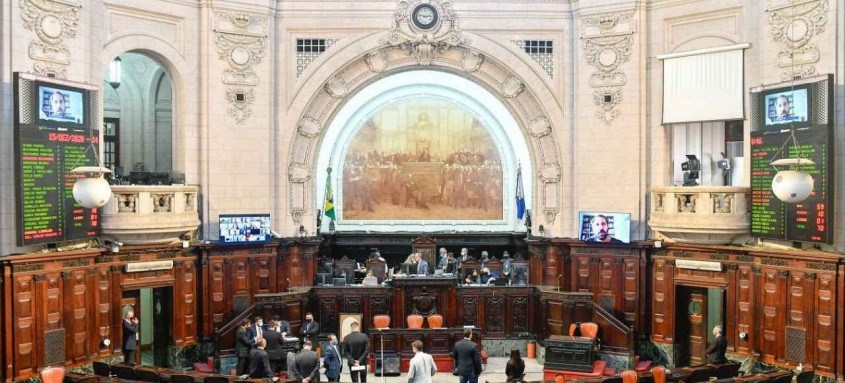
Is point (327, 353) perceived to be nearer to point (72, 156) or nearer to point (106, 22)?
point (72, 156)

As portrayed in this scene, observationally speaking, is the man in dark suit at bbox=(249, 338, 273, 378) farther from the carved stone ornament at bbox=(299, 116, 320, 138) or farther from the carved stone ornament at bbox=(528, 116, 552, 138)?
the carved stone ornament at bbox=(528, 116, 552, 138)

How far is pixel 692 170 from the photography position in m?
21.9

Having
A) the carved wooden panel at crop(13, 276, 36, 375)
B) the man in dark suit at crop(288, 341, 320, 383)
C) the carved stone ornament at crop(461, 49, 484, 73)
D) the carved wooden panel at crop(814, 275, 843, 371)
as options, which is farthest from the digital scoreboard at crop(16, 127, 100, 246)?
the carved wooden panel at crop(814, 275, 843, 371)

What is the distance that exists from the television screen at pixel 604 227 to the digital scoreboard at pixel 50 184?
1271cm

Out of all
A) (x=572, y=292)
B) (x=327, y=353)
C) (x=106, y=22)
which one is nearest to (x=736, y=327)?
(x=572, y=292)

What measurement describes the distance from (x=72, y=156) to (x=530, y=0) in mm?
13159

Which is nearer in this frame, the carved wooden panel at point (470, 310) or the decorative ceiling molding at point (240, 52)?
the decorative ceiling molding at point (240, 52)

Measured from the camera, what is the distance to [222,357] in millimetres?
22094

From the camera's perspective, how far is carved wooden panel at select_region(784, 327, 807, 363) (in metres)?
18.5

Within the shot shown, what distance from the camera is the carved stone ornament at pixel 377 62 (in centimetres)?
2448

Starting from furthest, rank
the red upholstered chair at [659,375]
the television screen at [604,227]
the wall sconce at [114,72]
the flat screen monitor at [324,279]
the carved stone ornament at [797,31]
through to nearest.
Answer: the flat screen monitor at [324,279] < the wall sconce at [114,72] < the television screen at [604,227] < the carved stone ornament at [797,31] < the red upholstered chair at [659,375]

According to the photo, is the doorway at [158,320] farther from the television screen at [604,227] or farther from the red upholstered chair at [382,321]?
the television screen at [604,227]

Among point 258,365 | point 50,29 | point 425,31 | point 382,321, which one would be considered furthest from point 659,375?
point 50,29

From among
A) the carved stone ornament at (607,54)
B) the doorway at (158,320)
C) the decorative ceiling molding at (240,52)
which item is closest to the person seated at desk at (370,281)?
the doorway at (158,320)
